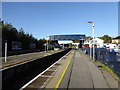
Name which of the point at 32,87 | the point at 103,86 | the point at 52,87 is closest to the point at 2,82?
the point at 32,87

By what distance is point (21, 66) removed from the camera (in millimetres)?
11180

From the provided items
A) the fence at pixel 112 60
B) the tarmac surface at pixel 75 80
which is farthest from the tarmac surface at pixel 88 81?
the fence at pixel 112 60

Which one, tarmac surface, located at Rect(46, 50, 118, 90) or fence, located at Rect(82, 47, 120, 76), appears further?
fence, located at Rect(82, 47, 120, 76)

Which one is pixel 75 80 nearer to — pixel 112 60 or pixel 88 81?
pixel 88 81

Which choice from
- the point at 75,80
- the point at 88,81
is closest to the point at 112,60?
the point at 88,81

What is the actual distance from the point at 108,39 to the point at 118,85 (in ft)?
472

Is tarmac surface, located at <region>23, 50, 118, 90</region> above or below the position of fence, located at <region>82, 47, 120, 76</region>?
below

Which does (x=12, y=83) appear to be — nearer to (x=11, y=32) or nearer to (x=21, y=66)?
(x=21, y=66)

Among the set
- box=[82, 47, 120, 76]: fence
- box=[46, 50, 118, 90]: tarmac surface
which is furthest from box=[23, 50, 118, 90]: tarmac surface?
box=[82, 47, 120, 76]: fence

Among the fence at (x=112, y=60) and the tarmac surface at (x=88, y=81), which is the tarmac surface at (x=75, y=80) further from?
the fence at (x=112, y=60)

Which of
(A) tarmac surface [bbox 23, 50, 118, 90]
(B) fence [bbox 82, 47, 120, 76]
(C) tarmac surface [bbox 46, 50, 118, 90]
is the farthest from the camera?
(B) fence [bbox 82, 47, 120, 76]

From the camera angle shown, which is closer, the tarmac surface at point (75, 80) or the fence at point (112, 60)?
the tarmac surface at point (75, 80)

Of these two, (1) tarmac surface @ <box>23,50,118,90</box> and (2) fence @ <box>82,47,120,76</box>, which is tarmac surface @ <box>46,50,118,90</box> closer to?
(1) tarmac surface @ <box>23,50,118,90</box>

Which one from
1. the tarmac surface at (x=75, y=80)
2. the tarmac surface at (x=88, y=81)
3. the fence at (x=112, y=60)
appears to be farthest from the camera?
the fence at (x=112, y=60)
